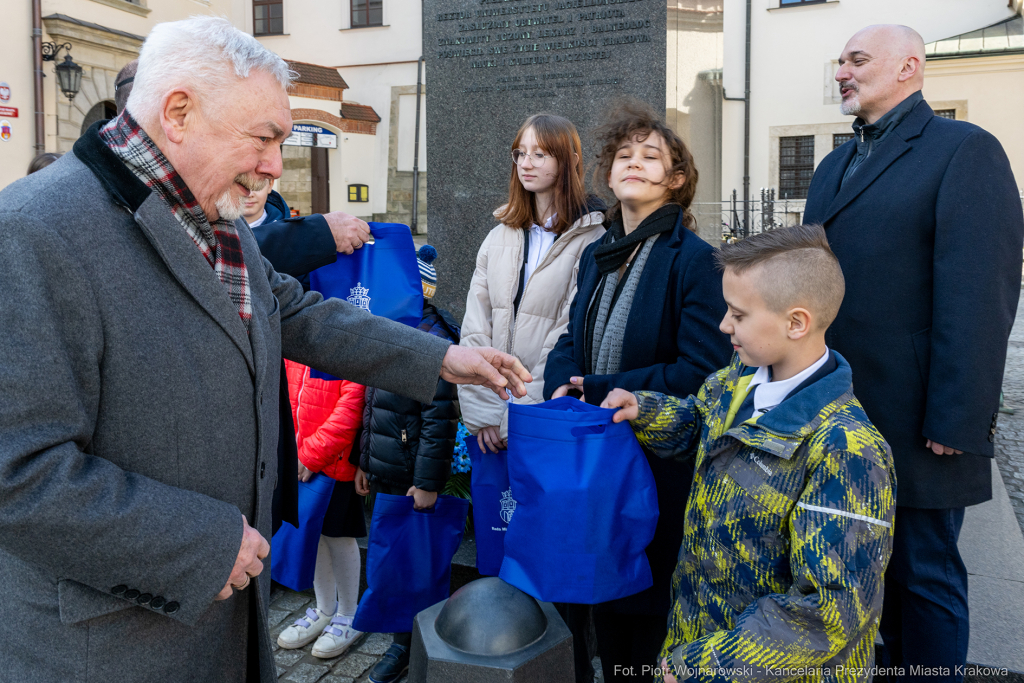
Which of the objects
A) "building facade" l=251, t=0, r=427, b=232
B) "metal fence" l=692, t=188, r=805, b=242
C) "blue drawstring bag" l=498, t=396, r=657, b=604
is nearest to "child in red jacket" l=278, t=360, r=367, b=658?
"blue drawstring bag" l=498, t=396, r=657, b=604

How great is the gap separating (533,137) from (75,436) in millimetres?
2265

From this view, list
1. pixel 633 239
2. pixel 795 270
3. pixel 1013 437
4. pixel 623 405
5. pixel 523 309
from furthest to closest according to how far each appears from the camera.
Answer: pixel 1013 437, pixel 523 309, pixel 633 239, pixel 623 405, pixel 795 270

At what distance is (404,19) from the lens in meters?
22.9

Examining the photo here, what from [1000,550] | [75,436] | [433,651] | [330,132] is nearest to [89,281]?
[75,436]

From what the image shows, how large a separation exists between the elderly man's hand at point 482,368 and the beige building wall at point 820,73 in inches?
723

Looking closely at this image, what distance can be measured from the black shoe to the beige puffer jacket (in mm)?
947

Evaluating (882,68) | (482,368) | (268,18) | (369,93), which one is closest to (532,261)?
(482,368)

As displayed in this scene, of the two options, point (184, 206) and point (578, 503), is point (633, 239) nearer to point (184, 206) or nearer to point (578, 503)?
point (578, 503)

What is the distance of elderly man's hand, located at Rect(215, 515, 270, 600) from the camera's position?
1.51 metres

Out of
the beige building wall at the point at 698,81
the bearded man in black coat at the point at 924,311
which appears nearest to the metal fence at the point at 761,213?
the beige building wall at the point at 698,81

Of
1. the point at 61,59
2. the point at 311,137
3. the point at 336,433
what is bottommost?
the point at 336,433

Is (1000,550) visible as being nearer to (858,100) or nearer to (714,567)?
(858,100)

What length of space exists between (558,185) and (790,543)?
1972 mm

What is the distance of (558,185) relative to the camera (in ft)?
10.8
